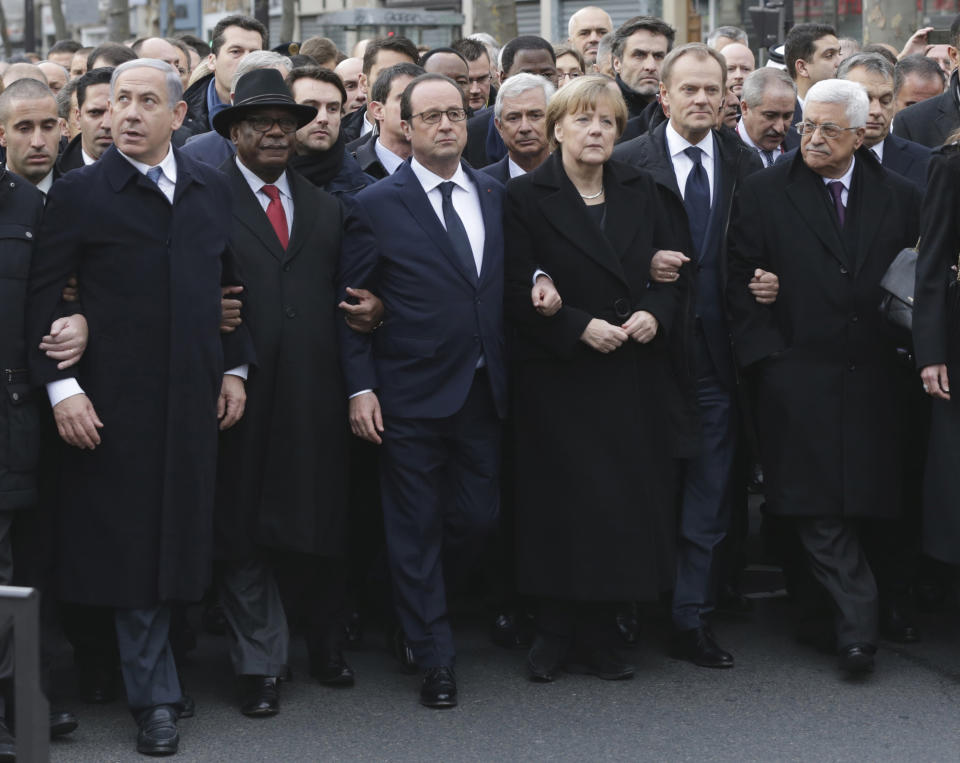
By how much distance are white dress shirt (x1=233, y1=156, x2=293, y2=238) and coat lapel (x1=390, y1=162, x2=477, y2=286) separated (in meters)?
0.41

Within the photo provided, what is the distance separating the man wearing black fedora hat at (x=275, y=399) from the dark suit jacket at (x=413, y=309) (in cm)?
12

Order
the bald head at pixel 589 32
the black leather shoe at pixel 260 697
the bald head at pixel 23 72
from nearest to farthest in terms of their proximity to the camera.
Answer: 1. the black leather shoe at pixel 260 697
2. the bald head at pixel 23 72
3. the bald head at pixel 589 32

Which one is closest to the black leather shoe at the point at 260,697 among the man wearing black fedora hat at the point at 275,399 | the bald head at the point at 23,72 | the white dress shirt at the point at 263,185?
the man wearing black fedora hat at the point at 275,399

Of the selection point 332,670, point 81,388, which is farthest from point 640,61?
point 81,388

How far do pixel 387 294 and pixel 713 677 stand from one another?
1864 millimetres

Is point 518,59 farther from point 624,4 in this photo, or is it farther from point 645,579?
point 624,4

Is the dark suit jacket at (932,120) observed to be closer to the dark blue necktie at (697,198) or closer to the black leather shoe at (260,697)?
the dark blue necktie at (697,198)

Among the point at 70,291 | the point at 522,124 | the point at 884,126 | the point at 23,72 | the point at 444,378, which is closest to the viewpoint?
the point at 70,291

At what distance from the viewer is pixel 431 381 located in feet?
19.3

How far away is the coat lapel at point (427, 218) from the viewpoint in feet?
19.4

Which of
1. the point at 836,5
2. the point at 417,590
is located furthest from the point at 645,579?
the point at 836,5

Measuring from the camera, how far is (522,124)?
23.3ft

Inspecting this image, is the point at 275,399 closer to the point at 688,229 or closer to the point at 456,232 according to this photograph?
the point at 456,232

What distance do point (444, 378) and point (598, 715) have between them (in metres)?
1.31
